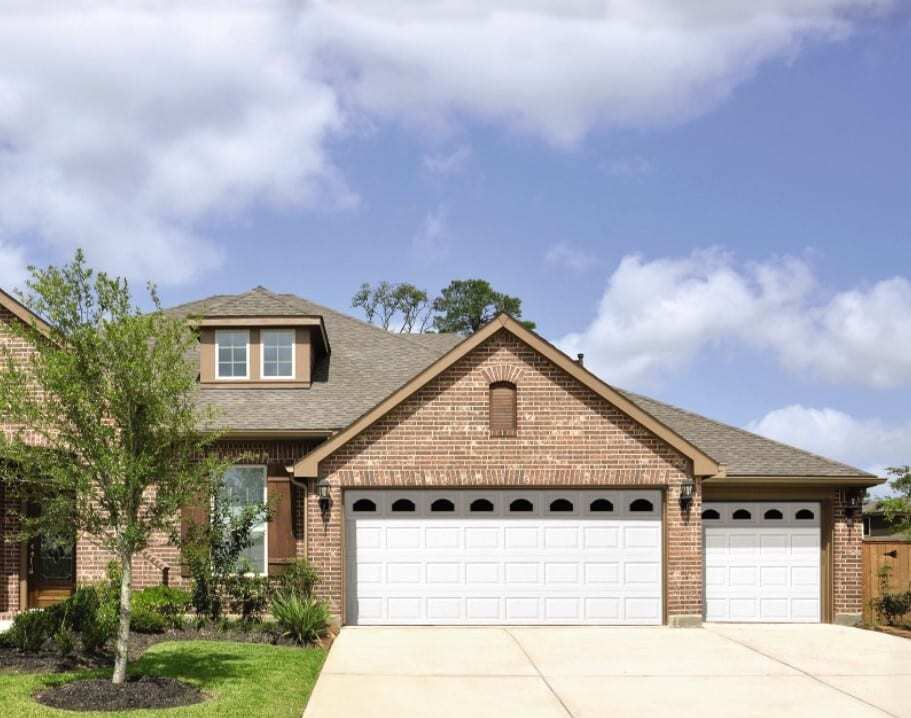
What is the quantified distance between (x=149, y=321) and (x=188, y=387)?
36.8 inches

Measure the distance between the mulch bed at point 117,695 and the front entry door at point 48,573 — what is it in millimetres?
7879

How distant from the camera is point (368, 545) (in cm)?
1858

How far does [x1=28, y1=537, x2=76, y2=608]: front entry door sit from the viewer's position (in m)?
19.5

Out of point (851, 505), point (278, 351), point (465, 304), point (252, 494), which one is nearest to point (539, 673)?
point (252, 494)

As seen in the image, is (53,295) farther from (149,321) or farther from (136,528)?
(136,528)

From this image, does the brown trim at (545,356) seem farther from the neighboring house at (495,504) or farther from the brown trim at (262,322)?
the brown trim at (262,322)

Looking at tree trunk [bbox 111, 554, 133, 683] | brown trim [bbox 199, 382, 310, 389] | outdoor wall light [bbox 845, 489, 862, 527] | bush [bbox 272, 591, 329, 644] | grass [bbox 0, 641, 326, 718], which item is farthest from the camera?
brown trim [bbox 199, 382, 310, 389]

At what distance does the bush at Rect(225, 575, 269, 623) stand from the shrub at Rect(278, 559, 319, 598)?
16.2 inches

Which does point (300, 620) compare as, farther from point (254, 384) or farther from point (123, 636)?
point (254, 384)

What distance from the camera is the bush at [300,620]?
15922mm

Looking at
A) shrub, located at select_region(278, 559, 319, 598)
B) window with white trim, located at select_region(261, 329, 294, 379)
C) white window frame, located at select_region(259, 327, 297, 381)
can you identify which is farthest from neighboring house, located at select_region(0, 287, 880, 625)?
window with white trim, located at select_region(261, 329, 294, 379)

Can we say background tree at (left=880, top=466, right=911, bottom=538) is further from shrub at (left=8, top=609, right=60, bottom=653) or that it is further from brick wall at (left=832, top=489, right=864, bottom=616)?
shrub at (left=8, top=609, right=60, bottom=653)

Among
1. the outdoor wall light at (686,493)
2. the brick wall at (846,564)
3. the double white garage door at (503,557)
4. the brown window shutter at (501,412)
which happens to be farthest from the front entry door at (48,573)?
the brick wall at (846,564)

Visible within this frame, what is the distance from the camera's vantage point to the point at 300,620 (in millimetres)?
15930
